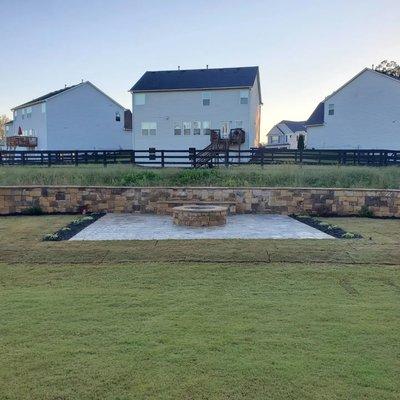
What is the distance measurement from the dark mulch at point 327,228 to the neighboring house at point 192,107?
2049 centimetres

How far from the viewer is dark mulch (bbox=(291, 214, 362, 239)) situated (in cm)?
912

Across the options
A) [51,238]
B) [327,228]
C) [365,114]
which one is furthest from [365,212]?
[365,114]

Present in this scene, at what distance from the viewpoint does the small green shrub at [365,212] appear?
12.4 m

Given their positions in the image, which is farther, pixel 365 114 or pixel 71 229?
pixel 365 114

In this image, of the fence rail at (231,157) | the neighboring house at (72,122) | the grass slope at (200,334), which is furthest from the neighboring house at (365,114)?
the grass slope at (200,334)

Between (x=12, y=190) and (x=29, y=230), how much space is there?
3.53 m

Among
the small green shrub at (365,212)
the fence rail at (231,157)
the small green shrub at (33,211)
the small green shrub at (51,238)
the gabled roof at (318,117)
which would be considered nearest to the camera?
the small green shrub at (51,238)

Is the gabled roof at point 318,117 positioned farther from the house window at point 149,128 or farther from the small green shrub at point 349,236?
the small green shrub at point 349,236

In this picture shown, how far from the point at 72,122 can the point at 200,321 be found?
36674 millimetres

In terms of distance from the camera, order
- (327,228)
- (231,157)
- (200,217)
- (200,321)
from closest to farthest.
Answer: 1. (200,321)
2. (327,228)
3. (200,217)
4. (231,157)

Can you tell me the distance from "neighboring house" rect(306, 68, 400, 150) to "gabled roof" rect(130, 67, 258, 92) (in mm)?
7462

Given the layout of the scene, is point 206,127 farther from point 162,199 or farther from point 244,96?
point 162,199

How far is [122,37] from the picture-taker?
1953 centimetres

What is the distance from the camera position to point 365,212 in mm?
12430
